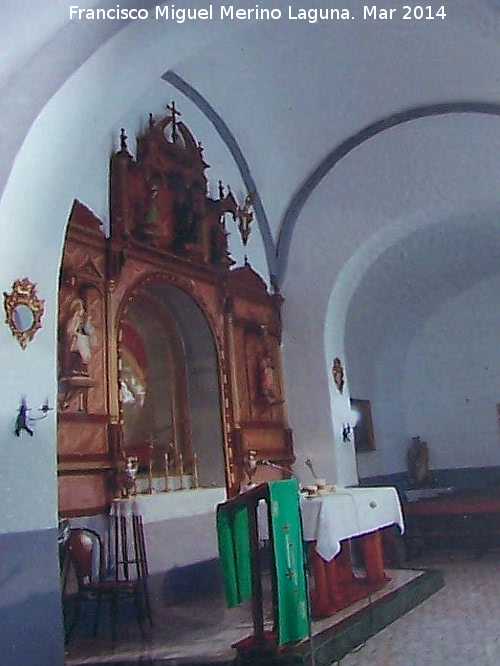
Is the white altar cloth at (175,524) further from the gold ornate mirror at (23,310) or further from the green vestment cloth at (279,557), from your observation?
the gold ornate mirror at (23,310)

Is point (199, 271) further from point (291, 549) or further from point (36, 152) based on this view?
point (291, 549)

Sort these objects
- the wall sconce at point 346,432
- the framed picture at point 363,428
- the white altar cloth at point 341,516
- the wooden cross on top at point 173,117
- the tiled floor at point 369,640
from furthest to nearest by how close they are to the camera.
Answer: the framed picture at point 363,428 → the wall sconce at point 346,432 → the wooden cross on top at point 173,117 → the white altar cloth at point 341,516 → the tiled floor at point 369,640

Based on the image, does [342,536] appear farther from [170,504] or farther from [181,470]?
[181,470]

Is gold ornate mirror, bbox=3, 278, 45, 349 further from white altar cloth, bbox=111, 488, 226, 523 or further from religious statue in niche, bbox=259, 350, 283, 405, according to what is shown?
religious statue in niche, bbox=259, 350, 283, 405

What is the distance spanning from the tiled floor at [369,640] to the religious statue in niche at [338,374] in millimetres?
2815

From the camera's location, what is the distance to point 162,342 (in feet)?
23.4

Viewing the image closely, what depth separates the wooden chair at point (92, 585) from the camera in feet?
15.4

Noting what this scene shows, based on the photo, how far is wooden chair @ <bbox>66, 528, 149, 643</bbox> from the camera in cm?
469

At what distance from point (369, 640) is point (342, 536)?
0.71 metres

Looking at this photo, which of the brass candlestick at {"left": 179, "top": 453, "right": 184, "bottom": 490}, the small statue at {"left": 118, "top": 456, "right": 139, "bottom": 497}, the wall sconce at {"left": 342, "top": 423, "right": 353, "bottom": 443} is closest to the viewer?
the small statue at {"left": 118, "top": 456, "right": 139, "bottom": 497}

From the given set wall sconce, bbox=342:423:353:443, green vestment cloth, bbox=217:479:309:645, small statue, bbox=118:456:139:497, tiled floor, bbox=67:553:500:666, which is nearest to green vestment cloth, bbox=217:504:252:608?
green vestment cloth, bbox=217:479:309:645

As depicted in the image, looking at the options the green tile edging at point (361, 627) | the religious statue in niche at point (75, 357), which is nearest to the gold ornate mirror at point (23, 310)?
the religious statue in niche at point (75, 357)

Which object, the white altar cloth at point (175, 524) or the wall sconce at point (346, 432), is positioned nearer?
the white altar cloth at point (175, 524)

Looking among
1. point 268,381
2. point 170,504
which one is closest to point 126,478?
point 170,504
